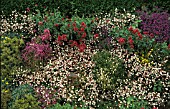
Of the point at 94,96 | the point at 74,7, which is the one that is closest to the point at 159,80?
the point at 94,96

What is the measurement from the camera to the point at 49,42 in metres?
8.55

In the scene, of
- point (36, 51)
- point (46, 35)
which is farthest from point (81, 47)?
point (36, 51)

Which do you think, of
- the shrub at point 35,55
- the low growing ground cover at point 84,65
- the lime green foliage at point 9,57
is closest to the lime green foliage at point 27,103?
the low growing ground cover at point 84,65

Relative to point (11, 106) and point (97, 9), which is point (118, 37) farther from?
point (11, 106)

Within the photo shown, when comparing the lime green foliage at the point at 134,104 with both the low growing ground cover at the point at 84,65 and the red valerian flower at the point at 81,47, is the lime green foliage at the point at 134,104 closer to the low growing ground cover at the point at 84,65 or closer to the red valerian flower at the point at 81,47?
the low growing ground cover at the point at 84,65

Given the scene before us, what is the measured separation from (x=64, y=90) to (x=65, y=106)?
49 cm

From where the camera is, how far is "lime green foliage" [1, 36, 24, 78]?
283 inches

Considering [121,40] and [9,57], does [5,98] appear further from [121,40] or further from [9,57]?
[121,40]

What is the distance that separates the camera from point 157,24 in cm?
893

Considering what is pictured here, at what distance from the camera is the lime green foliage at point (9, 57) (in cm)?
719

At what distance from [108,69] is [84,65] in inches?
23.2

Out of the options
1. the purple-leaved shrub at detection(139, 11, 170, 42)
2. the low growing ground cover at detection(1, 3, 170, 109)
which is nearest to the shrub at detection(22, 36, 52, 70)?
the low growing ground cover at detection(1, 3, 170, 109)

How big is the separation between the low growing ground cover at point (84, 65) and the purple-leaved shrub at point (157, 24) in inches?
1.0

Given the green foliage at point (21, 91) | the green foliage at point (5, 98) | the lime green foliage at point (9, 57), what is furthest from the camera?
the lime green foliage at point (9, 57)
